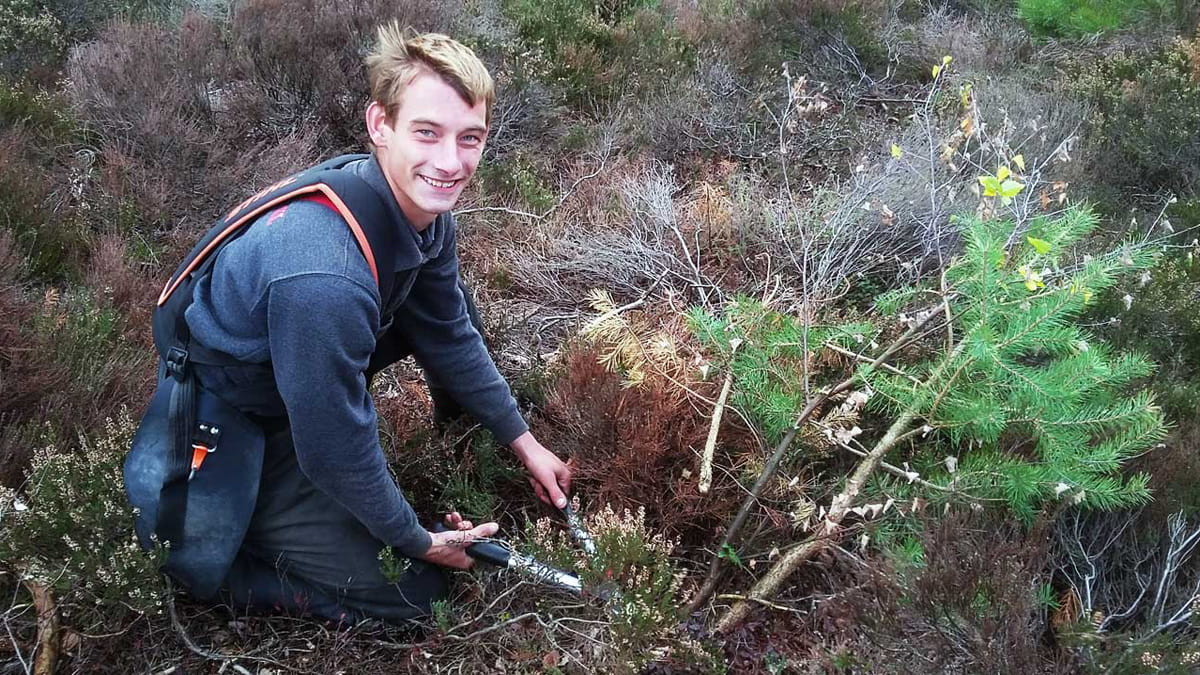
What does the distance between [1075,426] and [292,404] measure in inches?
79.5

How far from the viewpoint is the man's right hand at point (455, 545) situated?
7.43 ft

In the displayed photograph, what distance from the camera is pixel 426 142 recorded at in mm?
1960

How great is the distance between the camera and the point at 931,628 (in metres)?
1.81

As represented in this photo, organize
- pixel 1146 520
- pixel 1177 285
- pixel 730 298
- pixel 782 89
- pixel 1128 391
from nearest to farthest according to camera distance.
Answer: pixel 1146 520 < pixel 1128 391 < pixel 1177 285 < pixel 730 298 < pixel 782 89

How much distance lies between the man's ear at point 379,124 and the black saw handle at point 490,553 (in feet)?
3.77

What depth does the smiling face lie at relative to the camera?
1945 millimetres

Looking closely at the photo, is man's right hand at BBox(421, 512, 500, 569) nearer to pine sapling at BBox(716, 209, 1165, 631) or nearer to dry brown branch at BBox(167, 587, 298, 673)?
dry brown branch at BBox(167, 587, 298, 673)

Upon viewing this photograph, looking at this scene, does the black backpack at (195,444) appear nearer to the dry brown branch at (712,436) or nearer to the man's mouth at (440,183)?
the man's mouth at (440,183)

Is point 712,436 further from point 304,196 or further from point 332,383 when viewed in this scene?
point 304,196

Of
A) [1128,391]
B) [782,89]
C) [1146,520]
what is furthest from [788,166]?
[1146,520]

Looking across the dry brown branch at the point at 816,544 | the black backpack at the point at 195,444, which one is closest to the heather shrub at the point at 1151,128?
the dry brown branch at the point at 816,544

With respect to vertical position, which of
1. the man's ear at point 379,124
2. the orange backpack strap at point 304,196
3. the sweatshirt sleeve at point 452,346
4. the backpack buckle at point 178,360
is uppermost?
the man's ear at point 379,124

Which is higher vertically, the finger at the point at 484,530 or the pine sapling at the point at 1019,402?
the pine sapling at the point at 1019,402

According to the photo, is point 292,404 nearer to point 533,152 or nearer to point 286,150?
point 286,150
